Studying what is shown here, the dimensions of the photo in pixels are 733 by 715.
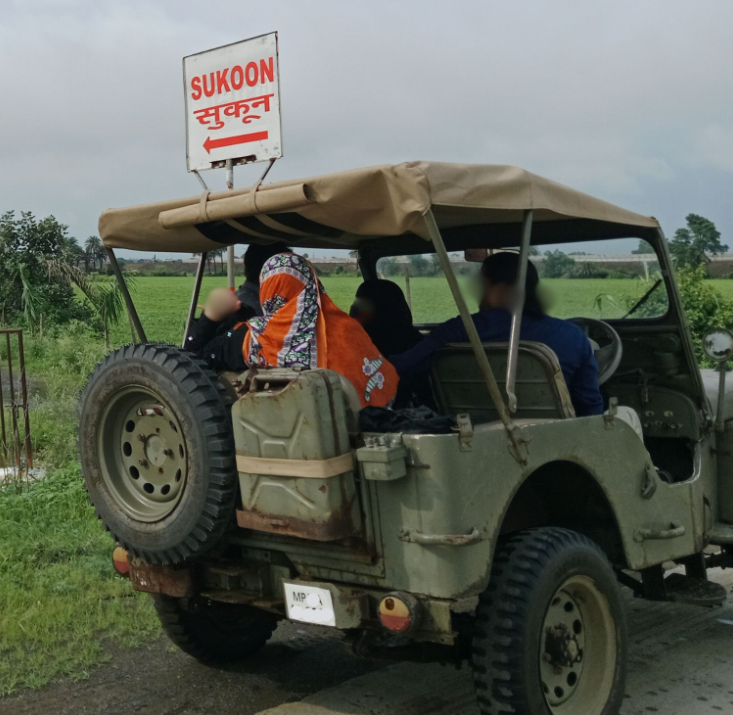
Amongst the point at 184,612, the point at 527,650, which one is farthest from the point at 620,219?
the point at 184,612

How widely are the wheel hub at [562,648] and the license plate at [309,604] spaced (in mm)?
778

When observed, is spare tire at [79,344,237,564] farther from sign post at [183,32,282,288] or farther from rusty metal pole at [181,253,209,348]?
sign post at [183,32,282,288]

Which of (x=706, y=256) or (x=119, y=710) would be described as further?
(x=706, y=256)

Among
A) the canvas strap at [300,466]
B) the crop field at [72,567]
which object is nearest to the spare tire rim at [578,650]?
the canvas strap at [300,466]

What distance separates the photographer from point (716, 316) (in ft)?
45.2

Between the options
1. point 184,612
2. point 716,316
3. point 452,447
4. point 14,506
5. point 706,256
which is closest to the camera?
point 452,447

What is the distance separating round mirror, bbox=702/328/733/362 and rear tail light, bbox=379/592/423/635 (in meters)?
2.22

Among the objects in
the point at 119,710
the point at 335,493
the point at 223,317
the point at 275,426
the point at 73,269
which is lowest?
the point at 119,710

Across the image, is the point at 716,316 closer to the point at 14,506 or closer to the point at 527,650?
the point at 14,506

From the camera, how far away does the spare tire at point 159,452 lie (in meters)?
3.47

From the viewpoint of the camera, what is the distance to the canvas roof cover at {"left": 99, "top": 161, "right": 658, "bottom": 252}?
3219 millimetres

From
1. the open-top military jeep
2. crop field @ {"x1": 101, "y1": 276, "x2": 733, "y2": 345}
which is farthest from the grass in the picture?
crop field @ {"x1": 101, "y1": 276, "x2": 733, "y2": 345}

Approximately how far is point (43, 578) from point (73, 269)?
1175 cm

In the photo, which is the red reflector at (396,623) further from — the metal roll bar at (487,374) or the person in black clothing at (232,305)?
the person in black clothing at (232,305)
